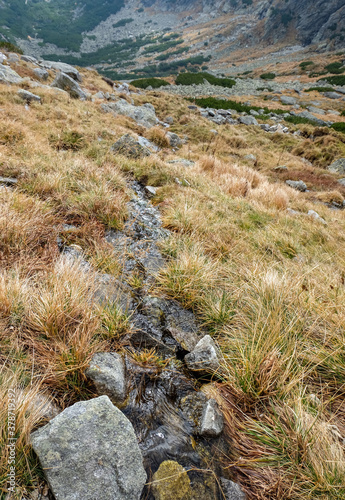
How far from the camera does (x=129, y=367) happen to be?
74.5 inches

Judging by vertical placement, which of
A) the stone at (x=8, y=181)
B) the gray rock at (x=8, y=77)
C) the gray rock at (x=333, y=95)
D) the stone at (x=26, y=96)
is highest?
the gray rock at (x=333, y=95)

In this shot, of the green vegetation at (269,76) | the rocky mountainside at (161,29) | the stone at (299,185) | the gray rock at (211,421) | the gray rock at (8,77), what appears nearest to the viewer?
the gray rock at (211,421)

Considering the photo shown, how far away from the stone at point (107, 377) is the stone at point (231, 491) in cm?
79

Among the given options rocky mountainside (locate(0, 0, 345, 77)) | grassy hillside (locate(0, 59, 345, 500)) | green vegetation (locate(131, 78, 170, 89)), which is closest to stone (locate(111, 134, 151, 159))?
grassy hillside (locate(0, 59, 345, 500))

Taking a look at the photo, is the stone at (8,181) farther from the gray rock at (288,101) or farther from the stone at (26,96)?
the gray rock at (288,101)

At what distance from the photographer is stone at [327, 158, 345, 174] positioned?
1259 cm

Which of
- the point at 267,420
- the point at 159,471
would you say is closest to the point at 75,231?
the point at 159,471

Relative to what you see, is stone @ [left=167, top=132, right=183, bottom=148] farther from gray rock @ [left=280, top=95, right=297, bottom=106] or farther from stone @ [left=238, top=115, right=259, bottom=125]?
gray rock @ [left=280, top=95, right=297, bottom=106]

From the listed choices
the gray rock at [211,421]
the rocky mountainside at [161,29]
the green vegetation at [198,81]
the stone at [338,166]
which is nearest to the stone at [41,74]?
the stone at [338,166]

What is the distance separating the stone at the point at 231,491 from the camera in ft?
4.54

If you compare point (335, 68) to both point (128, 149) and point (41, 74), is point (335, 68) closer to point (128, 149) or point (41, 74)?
point (41, 74)

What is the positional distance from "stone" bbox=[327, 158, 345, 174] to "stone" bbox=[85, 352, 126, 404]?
14.8 meters

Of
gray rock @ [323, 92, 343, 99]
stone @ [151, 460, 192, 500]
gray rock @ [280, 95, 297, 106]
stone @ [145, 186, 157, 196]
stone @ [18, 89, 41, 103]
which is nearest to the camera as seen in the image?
stone @ [151, 460, 192, 500]

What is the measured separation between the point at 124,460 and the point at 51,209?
2943 mm
